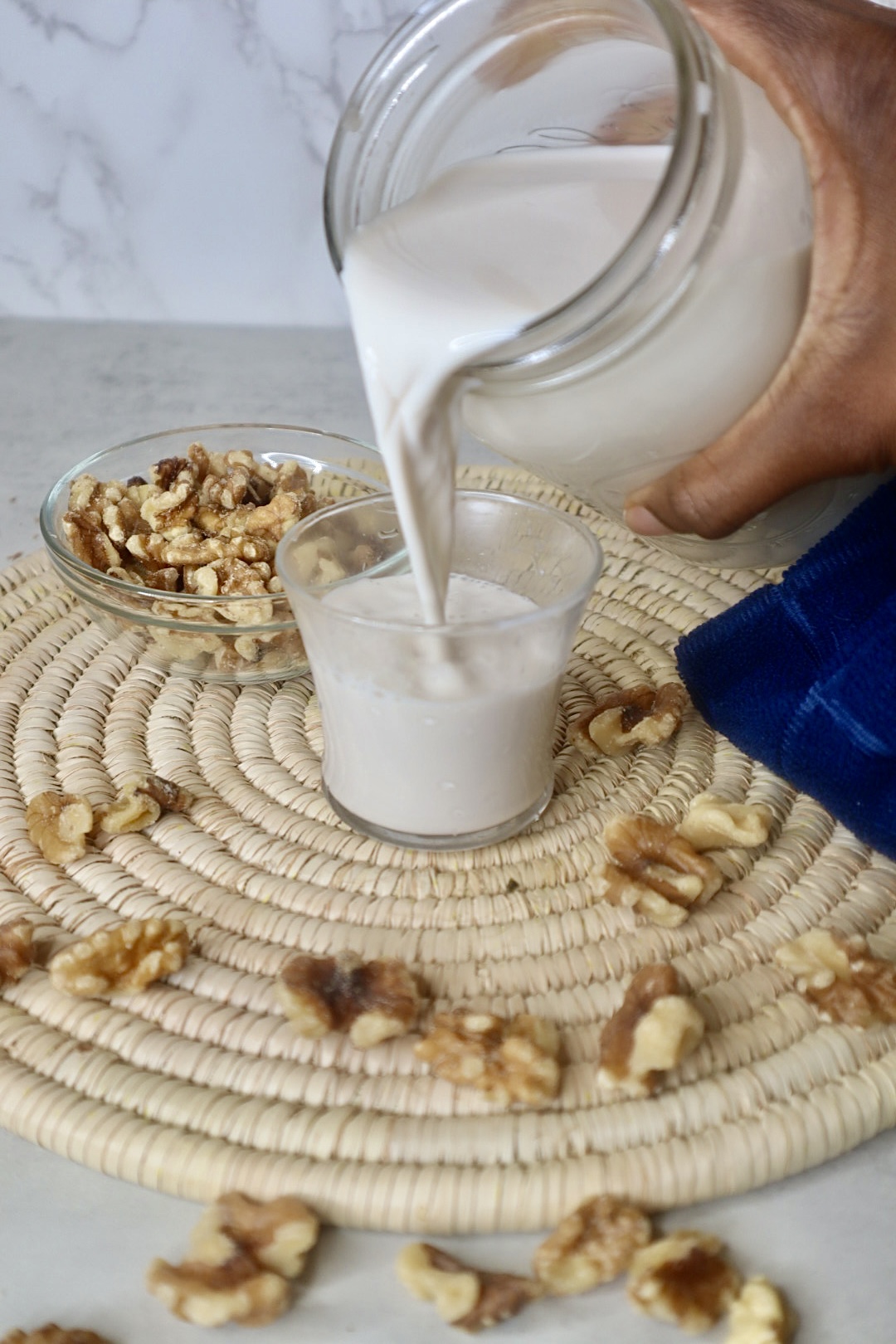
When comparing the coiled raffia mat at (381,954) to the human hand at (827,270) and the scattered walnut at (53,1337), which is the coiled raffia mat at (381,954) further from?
the human hand at (827,270)

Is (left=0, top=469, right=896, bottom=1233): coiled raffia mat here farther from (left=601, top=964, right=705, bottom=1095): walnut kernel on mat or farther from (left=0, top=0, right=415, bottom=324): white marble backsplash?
(left=0, top=0, right=415, bottom=324): white marble backsplash

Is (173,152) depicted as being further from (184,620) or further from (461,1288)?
(461,1288)

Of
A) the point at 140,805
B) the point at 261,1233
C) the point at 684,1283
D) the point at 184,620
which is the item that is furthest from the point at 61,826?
the point at 684,1283

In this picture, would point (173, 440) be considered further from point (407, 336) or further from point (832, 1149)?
point (832, 1149)

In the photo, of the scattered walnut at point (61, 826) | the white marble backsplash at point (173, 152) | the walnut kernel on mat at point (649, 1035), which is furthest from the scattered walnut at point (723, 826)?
the white marble backsplash at point (173, 152)

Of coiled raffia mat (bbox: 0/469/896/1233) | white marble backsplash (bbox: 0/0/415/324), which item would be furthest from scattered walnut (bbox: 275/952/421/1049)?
white marble backsplash (bbox: 0/0/415/324)

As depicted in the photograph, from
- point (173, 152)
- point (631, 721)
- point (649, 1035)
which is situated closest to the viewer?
point (649, 1035)
